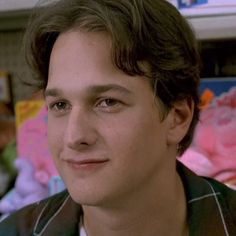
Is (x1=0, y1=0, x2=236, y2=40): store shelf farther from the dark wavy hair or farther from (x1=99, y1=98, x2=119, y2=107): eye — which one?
(x1=99, y1=98, x2=119, y2=107): eye

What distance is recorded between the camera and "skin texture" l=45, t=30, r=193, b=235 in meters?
0.59

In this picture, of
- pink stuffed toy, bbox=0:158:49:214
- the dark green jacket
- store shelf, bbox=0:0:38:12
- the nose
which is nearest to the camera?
the nose

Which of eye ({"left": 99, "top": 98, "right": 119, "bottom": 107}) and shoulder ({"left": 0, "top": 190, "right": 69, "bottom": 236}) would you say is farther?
shoulder ({"left": 0, "top": 190, "right": 69, "bottom": 236})

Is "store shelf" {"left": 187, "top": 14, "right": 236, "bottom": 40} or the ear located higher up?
"store shelf" {"left": 187, "top": 14, "right": 236, "bottom": 40}

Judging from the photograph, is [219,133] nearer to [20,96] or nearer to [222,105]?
[222,105]

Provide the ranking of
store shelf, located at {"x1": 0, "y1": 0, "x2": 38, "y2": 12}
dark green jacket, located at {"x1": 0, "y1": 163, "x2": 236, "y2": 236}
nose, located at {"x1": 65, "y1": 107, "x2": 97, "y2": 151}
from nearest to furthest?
nose, located at {"x1": 65, "y1": 107, "x2": 97, "y2": 151} → dark green jacket, located at {"x1": 0, "y1": 163, "x2": 236, "y2": 236} → store shelf, located at {"x1": 0, "y1": 0, "x2": 38, "y2": 12}

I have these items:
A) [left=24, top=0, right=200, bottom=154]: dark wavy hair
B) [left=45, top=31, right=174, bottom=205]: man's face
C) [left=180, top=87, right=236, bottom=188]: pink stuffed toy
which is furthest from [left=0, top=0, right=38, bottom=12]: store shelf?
[left=180, top=87, right=236, bottom=188]: pink stuffed toy

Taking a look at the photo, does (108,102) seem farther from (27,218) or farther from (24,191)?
(24,191)

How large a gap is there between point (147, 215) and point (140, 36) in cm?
24

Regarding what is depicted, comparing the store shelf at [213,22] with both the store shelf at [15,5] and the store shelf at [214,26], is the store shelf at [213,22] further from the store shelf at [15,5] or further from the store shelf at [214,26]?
the store shelf at [15,5]

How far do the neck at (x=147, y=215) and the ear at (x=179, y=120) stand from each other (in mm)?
61

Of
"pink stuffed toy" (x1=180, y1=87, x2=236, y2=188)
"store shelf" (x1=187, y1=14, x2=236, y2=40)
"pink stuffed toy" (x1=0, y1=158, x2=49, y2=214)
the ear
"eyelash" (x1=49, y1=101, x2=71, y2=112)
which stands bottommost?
"pink stuffed toy" (x1=0, y1=158, x2=49, y2=214)

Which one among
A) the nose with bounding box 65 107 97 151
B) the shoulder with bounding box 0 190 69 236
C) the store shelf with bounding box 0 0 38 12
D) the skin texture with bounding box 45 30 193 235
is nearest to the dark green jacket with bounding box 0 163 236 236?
the shoulder with bounding box 0 190 69 236

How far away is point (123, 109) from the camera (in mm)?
601
